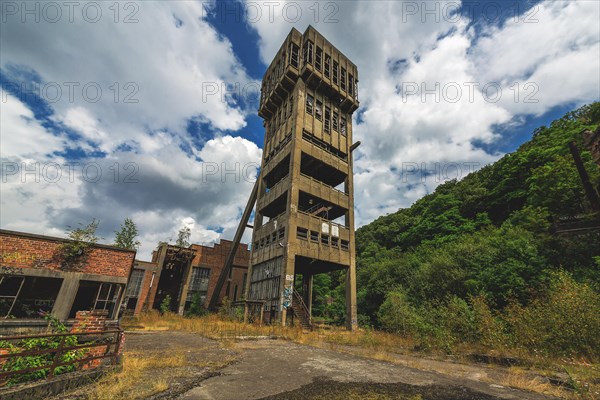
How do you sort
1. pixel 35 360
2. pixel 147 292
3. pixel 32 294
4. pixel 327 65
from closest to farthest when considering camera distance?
pixel 35 360 < pixel 32 294 < pixel 327 65 < pixel 147 292

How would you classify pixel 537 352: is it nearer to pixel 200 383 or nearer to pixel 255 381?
pixel 255 381

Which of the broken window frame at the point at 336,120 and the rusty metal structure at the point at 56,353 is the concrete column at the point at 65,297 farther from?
the broken window frame at the point at 336,120

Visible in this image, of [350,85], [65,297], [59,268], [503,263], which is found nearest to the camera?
[65,297]

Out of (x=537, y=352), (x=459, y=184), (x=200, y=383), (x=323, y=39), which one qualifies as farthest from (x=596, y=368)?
(x=459, y=184)

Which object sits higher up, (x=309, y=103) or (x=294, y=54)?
(x=294, y=54)

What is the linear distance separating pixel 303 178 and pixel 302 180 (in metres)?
0.26

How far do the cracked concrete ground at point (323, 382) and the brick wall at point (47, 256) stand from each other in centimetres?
715

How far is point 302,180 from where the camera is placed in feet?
76.0

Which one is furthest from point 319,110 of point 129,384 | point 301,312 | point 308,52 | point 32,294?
point 129,384

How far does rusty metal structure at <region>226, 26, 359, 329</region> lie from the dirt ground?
482 inches

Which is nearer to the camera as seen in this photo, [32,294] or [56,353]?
[56,353]

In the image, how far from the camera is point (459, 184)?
43.7m

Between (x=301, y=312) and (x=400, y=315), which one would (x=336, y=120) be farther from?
(x=400, y=315)

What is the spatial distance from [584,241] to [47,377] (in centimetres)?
2250
